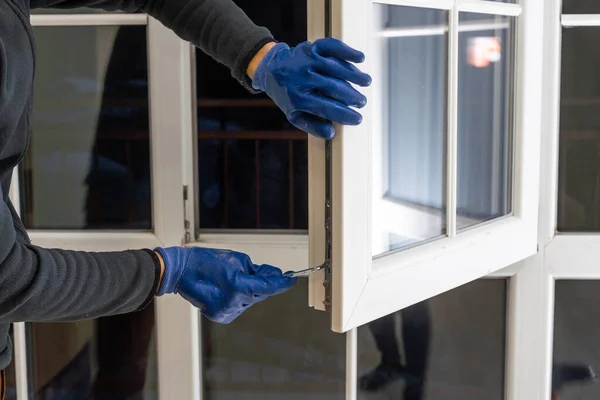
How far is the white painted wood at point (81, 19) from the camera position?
1.26 m

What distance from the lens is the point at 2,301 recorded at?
73 cm

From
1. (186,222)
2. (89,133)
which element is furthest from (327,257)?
(89,133)

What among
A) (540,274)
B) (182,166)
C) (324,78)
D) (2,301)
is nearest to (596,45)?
(540,274)

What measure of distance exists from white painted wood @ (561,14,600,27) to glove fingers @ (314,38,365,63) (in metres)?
0.73

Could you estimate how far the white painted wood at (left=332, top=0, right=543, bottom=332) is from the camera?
0.78 metres

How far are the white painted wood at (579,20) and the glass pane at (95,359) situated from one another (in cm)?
115

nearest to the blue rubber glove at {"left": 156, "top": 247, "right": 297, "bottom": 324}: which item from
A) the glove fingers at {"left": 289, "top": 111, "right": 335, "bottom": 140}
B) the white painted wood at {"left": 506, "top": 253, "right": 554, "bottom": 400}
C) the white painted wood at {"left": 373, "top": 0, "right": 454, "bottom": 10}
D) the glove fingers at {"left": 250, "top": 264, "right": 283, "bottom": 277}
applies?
the glove fingers at {"left": 250, "top": 264, "right": 283, "bottom": 277}

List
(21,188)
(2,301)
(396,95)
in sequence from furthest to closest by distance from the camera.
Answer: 1. (21,188)
2. (396,95)
3. (2,301)

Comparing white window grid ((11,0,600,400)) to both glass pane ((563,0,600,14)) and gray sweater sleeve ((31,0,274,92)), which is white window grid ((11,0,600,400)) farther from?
gray sweater sleeve ((31,0,274,92))

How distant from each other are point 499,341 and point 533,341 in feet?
0.29

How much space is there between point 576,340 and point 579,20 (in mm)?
733

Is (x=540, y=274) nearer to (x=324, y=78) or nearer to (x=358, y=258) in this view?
(x=358, y=258)

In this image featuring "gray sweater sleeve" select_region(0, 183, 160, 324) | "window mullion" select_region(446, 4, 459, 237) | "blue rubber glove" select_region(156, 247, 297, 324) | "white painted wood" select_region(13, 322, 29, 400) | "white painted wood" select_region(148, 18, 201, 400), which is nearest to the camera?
"gray sweater sleeve" select_region(0, 183, 160, 324)

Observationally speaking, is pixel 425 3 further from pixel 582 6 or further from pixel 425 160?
pixel 582 6
